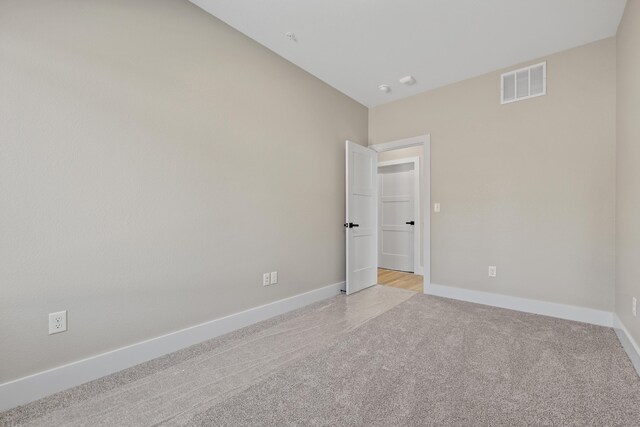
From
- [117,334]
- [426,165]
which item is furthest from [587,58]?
[117,334]

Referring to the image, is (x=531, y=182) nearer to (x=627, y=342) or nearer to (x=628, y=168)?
(x=628, y=168)

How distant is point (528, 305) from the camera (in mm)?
3002

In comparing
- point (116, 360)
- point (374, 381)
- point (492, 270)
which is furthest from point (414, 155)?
point (116, 360)

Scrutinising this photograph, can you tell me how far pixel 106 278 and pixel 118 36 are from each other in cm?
162

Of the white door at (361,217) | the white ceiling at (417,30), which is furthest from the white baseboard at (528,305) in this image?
the white ceiling at (417,30)

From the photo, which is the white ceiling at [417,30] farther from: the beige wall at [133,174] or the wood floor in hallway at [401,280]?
the wood floor in hallway at [401,280]

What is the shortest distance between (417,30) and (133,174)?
2.63m

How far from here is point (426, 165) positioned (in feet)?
12.3

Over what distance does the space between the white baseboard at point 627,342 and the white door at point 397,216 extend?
9.45 ft

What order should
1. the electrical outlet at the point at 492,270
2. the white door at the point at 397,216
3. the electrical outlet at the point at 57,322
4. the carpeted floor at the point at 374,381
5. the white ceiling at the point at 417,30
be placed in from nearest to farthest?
the carpeted floor at the point at 374,381 < the electrical outlet at the point at 57,322 < the white ceiling at the point at 417,30 < the electrical outlet at the point at 492,270 < the white door at the point at 397,216

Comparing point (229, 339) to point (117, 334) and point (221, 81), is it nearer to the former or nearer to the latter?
point (117, 334)

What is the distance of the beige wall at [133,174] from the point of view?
156cm

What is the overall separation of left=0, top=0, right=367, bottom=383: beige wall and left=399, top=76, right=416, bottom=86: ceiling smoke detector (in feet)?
4.53

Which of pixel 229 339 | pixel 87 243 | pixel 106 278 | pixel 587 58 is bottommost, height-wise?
pixel 229 339
